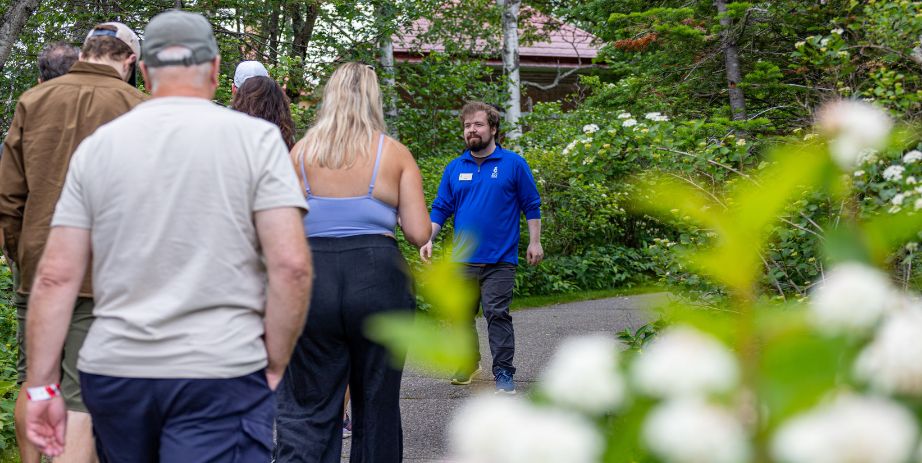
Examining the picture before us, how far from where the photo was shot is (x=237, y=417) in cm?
268

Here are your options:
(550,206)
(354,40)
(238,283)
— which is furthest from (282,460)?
(354,40)

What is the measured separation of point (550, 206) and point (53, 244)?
11.5 m

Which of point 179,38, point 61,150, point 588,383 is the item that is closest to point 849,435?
point 588,383

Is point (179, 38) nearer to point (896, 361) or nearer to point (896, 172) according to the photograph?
point (896, 361)

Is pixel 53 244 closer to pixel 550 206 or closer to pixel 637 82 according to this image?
pixel 637 82

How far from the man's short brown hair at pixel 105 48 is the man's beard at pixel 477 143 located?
3.21m

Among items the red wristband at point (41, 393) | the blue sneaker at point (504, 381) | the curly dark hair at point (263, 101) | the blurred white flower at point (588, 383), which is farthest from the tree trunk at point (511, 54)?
the blurred white flower at point (588, 383)

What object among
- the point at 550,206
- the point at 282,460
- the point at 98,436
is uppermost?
the point at 98,436

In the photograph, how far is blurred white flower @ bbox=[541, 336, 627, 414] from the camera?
842 mm

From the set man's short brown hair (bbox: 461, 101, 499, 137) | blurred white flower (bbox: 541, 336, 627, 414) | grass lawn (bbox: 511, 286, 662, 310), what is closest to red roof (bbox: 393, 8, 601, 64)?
grass lawn (bbox: 511, 286, 662, 310)

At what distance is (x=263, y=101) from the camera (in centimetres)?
467

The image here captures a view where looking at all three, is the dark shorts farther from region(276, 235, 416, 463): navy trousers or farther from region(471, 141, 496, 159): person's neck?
region(471, 141, 496, 159): person's neck

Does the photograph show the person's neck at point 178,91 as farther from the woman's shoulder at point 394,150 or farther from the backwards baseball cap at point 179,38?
the woman's shoulder at point 394,150

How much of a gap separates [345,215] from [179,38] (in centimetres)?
138
